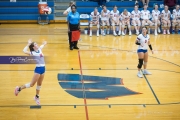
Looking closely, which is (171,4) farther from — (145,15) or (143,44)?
(143,44)

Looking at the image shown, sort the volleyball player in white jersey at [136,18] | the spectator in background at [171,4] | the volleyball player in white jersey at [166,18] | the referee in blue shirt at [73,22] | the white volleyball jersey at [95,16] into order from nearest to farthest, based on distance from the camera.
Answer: the referee in blue shirt at [73,22], the white volleyball jersey at [95,16], the volleyball player in white jersey at [136,18], the volleyball player in white jersey at [166,18], the spectator in background at [171,4]

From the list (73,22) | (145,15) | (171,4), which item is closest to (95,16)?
(145,15)

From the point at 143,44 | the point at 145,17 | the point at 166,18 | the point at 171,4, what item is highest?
the point at 171,4

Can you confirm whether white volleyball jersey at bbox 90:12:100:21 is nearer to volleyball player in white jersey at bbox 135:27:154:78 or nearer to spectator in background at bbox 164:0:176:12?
spectator in background at bbox 164:0:176:12

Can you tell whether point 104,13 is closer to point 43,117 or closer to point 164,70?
point 164,70

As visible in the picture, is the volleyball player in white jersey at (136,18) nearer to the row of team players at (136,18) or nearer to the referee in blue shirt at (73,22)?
the row of team players at (136,18)

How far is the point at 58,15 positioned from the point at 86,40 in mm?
5284

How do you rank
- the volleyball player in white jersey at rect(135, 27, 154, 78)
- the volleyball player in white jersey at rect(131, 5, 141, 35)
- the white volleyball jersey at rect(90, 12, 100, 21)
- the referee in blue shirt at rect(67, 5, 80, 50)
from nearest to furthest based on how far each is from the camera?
the volleyball player in white jersey at rect(135, 27, 154, 78) < the referee in blue shirt at rect(67, 5, 80, 50) < the white volleyball jersey at rect(90, 12, 100, 21) < the volleyball player in white jersey at rect(131, 5, 141, 35)

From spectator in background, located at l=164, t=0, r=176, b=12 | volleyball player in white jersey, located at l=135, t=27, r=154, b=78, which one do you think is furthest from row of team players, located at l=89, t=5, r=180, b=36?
volleyball player in white jersey, located at l=135, t=27, r=154, b=78

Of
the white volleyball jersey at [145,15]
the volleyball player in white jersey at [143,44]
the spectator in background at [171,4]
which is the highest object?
the spectator in background at [171,4]

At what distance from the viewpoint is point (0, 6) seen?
2027 centimetres

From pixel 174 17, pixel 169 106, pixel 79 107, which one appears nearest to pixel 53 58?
pixel 79 107

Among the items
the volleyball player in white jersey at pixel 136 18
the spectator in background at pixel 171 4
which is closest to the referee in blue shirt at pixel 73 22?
the volleyball player in white jersey at pixel 136 18

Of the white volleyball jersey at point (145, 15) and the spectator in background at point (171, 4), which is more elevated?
the spectator in background at point (171, 4)
